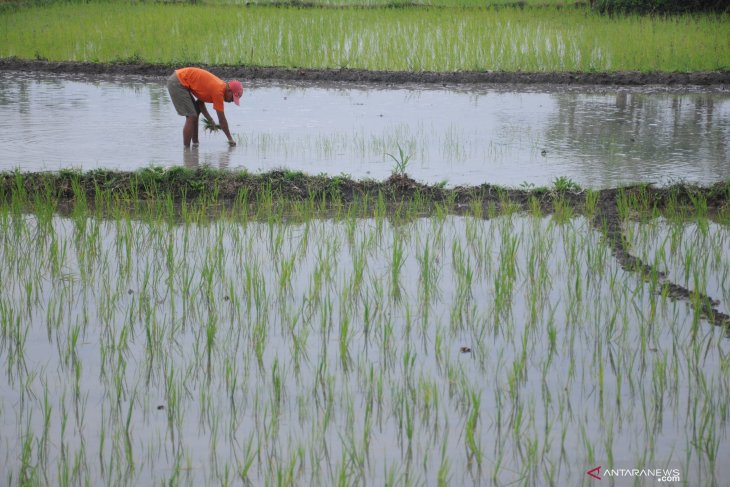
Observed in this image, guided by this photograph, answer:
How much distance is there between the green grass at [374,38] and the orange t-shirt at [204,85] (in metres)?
4.07

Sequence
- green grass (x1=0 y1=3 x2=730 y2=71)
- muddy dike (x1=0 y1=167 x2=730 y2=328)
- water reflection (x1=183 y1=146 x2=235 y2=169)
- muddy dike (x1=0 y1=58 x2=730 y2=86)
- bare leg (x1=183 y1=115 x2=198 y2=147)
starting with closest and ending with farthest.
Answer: muddy dike (x1=0 y1=167 x2=730 y2=328)
water reflection (x1=183 y1=146 x2=235 y2=169)
bare leg (x1=183 y1=115 x2=198 y2=147)
muddy dike (x1=0 y1=58 x2=730 y2=86)
green grass (x1=0 y1=3 x2=730 y2=71)

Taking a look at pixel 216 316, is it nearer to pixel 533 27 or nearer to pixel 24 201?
pixel 24 201

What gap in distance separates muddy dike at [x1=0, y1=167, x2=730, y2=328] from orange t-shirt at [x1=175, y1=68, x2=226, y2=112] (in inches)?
32.8

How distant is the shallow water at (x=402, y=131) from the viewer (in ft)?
19.6

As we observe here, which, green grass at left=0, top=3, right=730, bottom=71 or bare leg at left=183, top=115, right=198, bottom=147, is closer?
bare leg at left=183, top=115, right=198, bottom=147

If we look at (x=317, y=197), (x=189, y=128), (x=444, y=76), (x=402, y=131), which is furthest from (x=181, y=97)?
(x=444, y=76)

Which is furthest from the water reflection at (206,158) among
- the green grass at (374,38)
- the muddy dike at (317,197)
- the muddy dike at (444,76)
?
the green grass at (374,38)

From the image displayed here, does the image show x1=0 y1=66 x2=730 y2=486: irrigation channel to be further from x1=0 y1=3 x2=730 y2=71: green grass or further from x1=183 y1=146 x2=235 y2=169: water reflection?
x1=0 y1=3 x2=730 y2=71: green grass

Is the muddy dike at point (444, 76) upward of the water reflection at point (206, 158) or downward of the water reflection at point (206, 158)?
upward

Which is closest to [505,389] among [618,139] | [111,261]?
[111,261]

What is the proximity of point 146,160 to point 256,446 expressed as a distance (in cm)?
385

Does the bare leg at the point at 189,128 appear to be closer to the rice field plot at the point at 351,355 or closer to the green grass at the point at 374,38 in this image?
the rice field plot at the point at 351,355

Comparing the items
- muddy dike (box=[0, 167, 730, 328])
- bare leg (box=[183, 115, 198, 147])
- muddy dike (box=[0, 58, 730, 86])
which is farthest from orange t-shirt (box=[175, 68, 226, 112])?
muddy dike (box=[0, 58, 730, 86])

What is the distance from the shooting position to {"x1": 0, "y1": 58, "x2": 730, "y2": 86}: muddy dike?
9.67m
